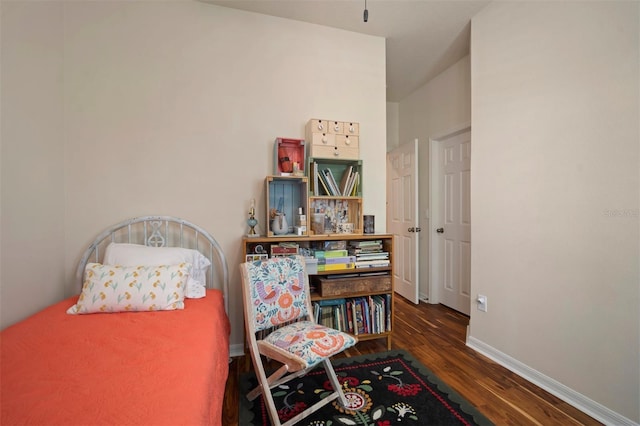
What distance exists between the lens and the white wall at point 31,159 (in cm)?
159

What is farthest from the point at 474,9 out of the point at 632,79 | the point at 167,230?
the point at 167,230

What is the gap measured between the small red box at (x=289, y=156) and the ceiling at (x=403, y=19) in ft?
3.54

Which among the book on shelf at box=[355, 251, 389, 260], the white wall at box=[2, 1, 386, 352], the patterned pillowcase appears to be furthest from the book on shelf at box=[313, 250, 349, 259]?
the patterned pillowcase

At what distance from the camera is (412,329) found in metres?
2.84

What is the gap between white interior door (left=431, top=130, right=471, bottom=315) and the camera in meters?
3.21

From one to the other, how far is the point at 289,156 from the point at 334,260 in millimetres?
956

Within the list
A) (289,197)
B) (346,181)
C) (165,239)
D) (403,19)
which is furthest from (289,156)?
(403,19)

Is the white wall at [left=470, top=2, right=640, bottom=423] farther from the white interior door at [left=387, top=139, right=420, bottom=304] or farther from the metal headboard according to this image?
the metal headboard

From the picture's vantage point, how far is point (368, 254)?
2.40 m

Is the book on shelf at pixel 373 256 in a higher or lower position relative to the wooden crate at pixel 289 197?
lower

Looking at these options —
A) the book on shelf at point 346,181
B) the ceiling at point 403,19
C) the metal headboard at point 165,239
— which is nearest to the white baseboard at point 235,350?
the metal headboard at point 165,239

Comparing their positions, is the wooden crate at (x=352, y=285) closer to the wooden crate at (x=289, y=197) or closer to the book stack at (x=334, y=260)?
the book stack at (x=334, y=260)

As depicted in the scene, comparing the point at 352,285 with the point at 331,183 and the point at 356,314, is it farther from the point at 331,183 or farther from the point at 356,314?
the point at 331,183

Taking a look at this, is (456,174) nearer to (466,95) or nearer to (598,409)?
(466,95)
